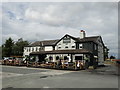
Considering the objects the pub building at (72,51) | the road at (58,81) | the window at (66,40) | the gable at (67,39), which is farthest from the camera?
the window at (66,40)

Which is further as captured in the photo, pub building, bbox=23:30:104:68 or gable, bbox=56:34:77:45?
gable, bbox=56:34:77:45

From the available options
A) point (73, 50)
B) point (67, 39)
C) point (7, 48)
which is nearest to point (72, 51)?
point (73, 50)

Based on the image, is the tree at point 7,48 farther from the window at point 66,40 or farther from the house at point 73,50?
the window at point 66,40

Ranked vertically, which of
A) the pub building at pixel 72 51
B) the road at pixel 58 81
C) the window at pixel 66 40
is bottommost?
the road at pixel 58 81

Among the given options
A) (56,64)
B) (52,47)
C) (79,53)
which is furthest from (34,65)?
(52,47)

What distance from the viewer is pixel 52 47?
1622 inches

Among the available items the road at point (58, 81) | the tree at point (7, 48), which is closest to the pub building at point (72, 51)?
the road at point (58, 81)

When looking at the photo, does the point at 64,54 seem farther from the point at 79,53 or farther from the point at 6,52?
the point at 6,52

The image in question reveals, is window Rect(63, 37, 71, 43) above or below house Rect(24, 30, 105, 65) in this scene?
above

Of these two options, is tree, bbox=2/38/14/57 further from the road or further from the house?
the road

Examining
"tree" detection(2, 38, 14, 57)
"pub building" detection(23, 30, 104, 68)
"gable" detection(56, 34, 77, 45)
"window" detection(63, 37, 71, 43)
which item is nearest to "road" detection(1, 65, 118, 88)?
"pub building" detection(23, 30, 104, 68)

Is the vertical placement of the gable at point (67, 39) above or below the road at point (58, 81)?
above

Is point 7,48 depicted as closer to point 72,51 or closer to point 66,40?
point 66,40

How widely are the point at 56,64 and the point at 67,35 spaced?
42.7 ft
